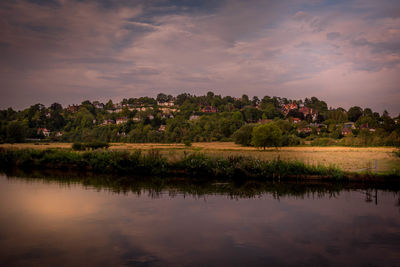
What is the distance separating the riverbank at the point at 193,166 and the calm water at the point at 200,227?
171cm

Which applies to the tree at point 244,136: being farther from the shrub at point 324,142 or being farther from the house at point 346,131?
the house at point 346,131

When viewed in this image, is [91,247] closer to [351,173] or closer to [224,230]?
[224,230]

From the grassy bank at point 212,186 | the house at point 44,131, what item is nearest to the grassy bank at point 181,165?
the grassy bank at point 212,186

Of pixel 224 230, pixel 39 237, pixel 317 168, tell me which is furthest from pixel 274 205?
pixel 39 237

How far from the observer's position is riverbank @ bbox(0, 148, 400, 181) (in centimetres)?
1552

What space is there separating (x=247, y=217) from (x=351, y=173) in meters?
7.75

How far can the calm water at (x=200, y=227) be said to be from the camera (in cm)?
726

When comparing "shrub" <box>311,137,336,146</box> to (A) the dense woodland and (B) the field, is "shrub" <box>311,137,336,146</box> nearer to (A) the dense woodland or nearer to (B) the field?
(A) the dense woodland

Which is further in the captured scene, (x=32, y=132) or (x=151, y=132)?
(x=151, y=132)

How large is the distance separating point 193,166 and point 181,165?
804mm

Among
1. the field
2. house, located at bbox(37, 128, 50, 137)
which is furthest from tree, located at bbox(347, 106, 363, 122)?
house, located at bbox(37, 128, 50, 137)

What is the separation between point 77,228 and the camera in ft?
29.6

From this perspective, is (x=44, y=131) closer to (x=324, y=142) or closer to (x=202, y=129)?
(x=202, y=129)

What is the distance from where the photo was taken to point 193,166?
17.0m
